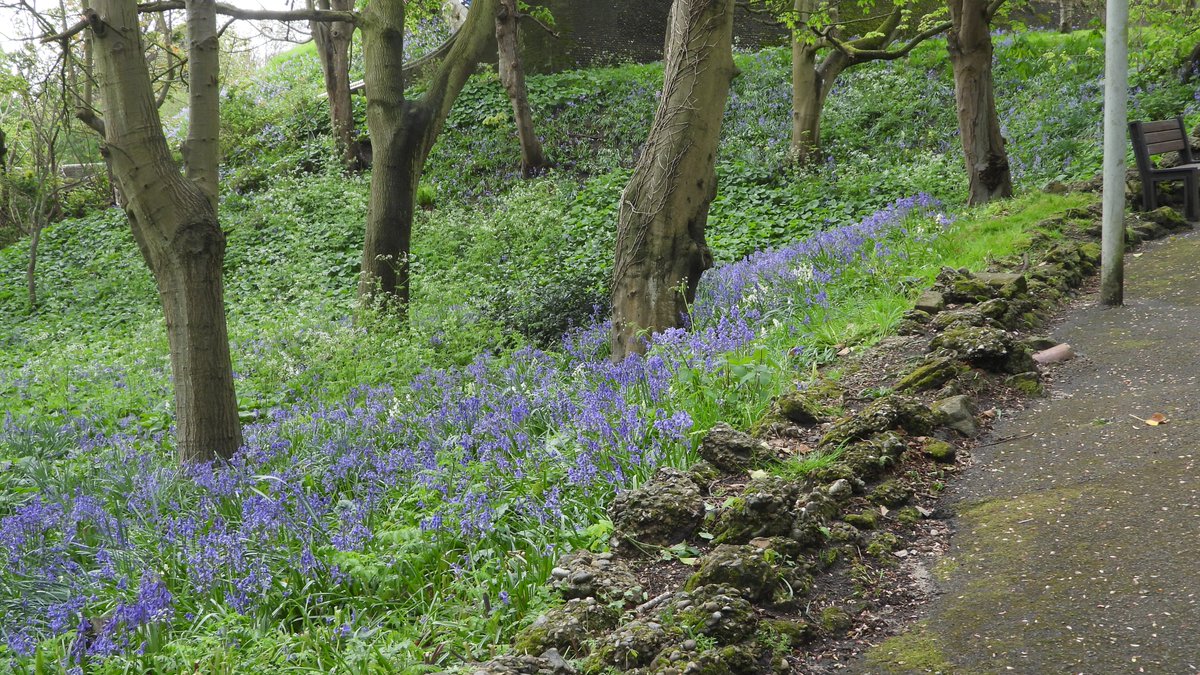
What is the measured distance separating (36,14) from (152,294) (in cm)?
1012

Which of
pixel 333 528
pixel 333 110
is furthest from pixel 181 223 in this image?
pixel 333 110

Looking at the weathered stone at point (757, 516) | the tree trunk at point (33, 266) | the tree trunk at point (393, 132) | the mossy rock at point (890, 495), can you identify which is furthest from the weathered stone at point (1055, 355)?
the tree trunk at point (33, 266)

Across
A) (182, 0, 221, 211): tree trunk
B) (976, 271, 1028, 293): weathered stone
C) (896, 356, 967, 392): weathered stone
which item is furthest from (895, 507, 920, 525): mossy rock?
(182, 0, 221, 211): tree trunk

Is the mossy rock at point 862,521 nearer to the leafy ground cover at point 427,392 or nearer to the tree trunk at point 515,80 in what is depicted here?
the leafy ground cover at point 427,392

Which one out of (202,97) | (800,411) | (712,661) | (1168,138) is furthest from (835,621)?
(1168,138)

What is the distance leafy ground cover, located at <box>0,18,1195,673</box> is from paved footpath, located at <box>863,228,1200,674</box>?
128cm

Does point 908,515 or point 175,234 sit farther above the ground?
point 175,234

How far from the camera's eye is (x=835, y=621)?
2.92 meters

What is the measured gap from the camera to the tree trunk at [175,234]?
5.62 metres

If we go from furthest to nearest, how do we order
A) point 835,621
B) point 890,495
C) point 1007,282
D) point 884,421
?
point 1007,282
point 884,421
point 890,495
point 835,621

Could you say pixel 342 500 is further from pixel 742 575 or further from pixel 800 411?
pixel 800 411

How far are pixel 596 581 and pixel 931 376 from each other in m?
2.62

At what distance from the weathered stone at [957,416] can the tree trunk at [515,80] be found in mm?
12681

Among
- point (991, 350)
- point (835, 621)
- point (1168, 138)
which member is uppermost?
point (1168, 138)
